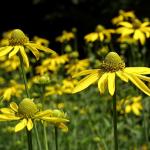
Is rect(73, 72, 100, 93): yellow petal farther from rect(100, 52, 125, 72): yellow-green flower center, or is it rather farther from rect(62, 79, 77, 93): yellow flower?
rect(62, 79, 77, 93): yellow flower

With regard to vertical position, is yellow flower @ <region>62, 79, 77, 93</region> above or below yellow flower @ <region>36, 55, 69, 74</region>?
below

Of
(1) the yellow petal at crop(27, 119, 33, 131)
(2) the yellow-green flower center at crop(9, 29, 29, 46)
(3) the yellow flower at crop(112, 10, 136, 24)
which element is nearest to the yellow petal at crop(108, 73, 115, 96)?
(1) the yellow petal at crop(27, 119, 33, 131)

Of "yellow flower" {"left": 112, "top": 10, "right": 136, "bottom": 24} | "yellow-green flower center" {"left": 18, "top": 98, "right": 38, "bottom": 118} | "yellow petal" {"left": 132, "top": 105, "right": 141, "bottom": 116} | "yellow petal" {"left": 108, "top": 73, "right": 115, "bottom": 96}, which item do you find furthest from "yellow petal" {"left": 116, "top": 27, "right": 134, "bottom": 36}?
"yellow-green flower center" {"left": 18, "top": 98, "right": 38, "bottom": 118}

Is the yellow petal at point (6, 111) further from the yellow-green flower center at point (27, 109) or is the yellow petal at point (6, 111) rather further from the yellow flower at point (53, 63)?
the yellow flower at point (53, 63)

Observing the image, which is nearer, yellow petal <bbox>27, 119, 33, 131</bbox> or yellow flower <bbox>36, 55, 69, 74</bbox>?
yellow petal <bbox>27, 119, 33, 131</bbox>

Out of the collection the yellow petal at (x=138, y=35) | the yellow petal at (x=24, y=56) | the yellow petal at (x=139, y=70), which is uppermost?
the yellow petal at (x=138, y=35)

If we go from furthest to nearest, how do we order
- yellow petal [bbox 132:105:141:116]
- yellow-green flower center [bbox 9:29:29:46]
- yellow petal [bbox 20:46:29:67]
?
1. yellow petal [bbox 132:105:141:116]
2. yellow-green flower center [bbox 9:29:29:46]
3. yellow petal [bbox 20:46:29:67]

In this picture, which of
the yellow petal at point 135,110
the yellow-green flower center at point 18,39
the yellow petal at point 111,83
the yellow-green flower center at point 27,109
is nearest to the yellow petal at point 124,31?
the yellow petal at point 135,110

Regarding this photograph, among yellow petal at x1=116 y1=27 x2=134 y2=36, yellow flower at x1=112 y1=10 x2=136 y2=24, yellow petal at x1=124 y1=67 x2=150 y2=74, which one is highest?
yellow flower at x1=112 y1=10 x2=136 y2=24

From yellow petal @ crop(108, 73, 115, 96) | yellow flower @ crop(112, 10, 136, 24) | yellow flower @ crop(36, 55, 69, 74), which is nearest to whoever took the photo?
yellow petal @ crop(108, 73, 115, 96)
